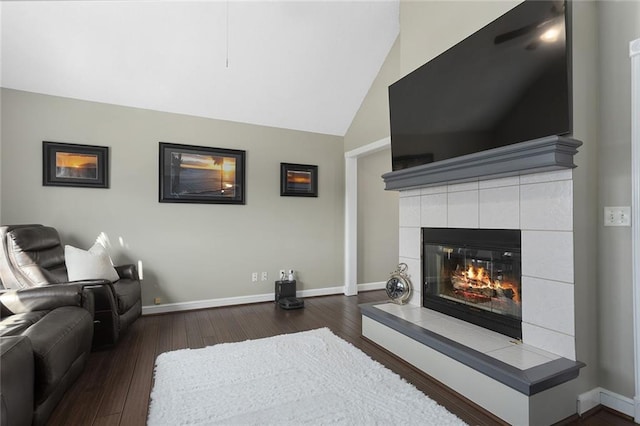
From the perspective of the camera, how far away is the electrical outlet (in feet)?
5.84

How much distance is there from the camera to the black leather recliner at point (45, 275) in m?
2.56

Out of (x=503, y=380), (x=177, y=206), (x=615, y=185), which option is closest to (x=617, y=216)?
(x=615, y=185)

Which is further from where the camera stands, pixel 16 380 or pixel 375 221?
pixel 375 221

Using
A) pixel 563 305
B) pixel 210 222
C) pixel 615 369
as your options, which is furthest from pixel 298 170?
pixel 615 369

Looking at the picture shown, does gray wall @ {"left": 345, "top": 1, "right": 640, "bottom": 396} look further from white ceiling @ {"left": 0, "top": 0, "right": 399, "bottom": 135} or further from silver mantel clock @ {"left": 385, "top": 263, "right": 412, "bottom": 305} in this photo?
white ceiling @ {"left": 0, "top": 0, "right": 399, "bottom": 135}

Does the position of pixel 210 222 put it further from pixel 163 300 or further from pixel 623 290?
pixel 623 290

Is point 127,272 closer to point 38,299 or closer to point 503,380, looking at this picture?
point 38,299

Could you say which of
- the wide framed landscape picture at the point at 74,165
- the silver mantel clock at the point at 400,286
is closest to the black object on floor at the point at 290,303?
the silver mantel clock at the point at 400,286

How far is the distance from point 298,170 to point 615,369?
3.72 m

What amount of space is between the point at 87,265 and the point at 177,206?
3.86 feet

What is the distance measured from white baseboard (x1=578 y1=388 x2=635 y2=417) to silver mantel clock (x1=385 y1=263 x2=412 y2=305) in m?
1.33

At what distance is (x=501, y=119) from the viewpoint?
202 cm

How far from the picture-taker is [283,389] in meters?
2.01

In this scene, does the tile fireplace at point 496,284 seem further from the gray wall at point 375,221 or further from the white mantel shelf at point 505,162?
the gray wall at point 375,221
